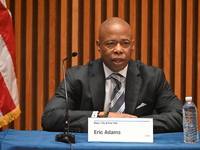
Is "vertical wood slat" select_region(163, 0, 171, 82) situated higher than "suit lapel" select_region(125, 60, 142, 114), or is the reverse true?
"vertical wood slat" select_region(163, 0, 171, 82)

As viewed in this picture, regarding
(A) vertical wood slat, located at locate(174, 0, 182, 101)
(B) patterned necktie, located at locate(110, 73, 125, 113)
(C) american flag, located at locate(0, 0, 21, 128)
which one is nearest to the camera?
(B) patterned necktie, located at locate(110, 73, 125, 113)

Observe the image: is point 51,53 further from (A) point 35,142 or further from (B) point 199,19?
(A) point 35,142

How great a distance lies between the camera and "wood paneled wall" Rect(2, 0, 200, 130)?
130 inches

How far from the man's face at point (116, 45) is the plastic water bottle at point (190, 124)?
606mm

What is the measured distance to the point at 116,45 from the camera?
2.14 m

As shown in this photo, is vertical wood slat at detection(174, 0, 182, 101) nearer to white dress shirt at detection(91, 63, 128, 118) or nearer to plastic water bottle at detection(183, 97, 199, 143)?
white dress shirt at detection(91, 63, 128, 118)

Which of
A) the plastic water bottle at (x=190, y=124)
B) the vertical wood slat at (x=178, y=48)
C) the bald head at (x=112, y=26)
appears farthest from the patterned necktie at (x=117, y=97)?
the vertical wood slat at (x=178, y=48)

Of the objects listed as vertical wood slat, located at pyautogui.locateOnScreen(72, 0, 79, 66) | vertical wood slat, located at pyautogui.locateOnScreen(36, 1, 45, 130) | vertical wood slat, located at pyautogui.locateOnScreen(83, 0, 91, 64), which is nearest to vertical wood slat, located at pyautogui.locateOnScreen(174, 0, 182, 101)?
vertical wood slat, located at pyautogui.locateOnScreen(83, 0, 91, 64)

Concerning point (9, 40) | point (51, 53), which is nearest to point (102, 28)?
point (9, 40)

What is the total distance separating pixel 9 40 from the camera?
9.14 ft

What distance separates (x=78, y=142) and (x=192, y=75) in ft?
7.54

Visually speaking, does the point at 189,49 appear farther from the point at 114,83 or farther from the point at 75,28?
the point at 114,83

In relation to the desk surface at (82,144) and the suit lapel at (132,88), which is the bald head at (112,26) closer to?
the suit lapel at (132,88)

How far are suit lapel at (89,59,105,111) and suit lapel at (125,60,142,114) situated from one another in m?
0.18
